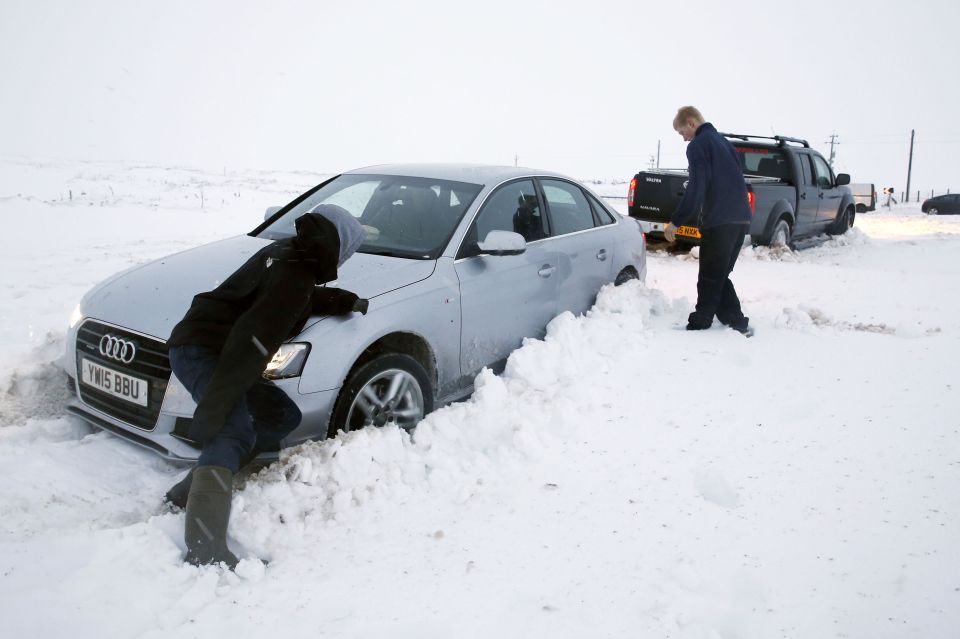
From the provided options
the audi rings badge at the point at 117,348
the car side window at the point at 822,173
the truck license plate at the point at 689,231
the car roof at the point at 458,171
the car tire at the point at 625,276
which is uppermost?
the car side window at the point at 822,173

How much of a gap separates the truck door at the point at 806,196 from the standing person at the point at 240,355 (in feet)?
36.2

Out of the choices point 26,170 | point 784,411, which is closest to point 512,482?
point 784,411

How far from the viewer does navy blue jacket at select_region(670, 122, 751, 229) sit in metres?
5.95

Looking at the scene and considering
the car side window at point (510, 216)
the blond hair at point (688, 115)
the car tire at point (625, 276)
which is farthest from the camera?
the car tire at point (625, 276)

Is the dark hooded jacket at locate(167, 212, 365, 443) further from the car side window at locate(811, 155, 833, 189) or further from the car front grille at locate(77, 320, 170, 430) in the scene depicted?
the car side window at locate(811, 155, 833, 189)

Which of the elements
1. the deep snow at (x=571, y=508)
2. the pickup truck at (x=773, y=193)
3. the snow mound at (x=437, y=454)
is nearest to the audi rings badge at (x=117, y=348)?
the deep snow at (x=571, y=508)

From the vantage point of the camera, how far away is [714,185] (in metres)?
5.99

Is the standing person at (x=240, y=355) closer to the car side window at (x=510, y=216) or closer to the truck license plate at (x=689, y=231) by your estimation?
the car side window at (x=510, y=216)

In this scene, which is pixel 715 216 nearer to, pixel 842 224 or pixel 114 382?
pixel 114 382

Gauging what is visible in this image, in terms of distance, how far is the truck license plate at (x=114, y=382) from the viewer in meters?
3.53

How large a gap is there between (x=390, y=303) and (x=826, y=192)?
1207cm

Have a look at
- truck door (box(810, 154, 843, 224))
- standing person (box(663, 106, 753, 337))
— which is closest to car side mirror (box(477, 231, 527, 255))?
standing person (box(663, 106, 753, 337))

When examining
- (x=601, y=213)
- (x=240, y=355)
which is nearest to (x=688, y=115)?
(x=601, y=213)

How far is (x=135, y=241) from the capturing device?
37.9 feet
